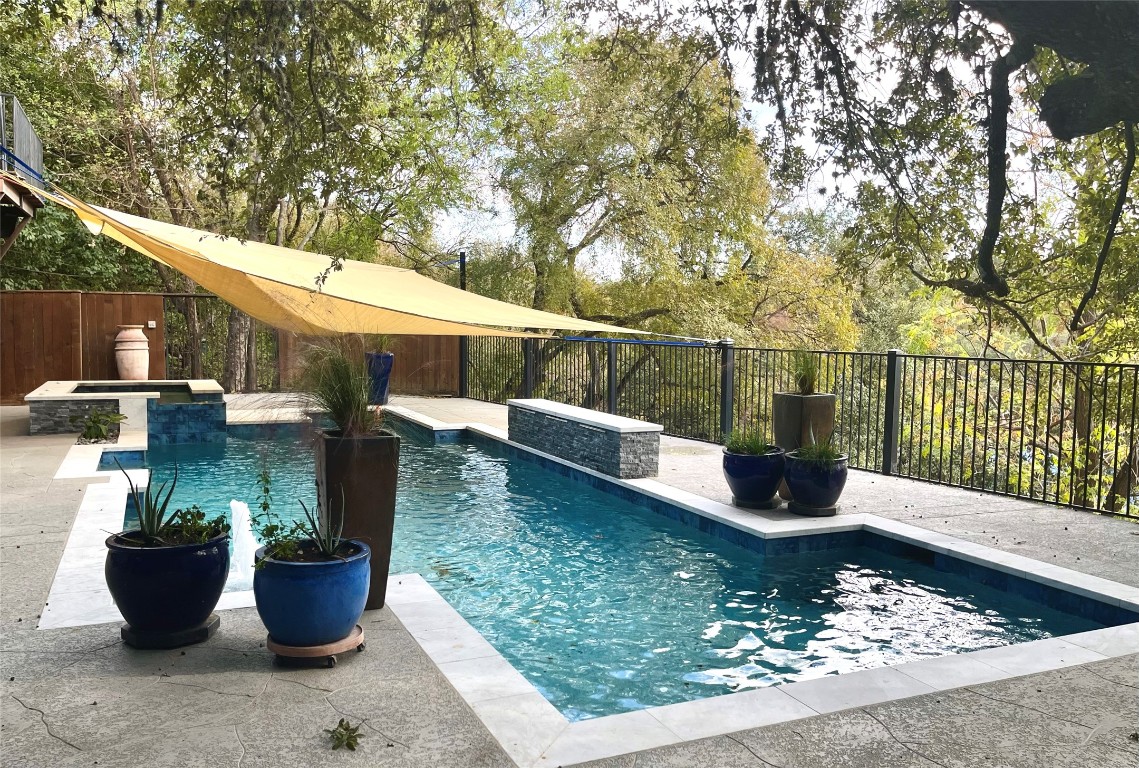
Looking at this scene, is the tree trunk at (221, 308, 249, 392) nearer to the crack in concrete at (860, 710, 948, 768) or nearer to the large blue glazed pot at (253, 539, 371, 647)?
the large blue glazed pot at (253, 539, 371, 647)

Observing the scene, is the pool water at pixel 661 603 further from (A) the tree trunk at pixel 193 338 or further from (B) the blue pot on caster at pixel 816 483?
(A) the tree trunk at pixel 193 338

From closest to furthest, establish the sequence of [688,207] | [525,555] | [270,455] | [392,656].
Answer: [392,656], [525,555], [270,455], [688,207]

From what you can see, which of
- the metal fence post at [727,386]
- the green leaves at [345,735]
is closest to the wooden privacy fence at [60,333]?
the metal fence post at [727,386]

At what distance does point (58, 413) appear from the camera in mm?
9602

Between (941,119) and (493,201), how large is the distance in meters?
13.5

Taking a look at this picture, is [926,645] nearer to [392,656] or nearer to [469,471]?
[392,656]

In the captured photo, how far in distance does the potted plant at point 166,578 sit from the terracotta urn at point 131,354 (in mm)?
10918

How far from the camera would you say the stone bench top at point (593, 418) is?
7477 mm

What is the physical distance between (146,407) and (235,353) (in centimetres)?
627

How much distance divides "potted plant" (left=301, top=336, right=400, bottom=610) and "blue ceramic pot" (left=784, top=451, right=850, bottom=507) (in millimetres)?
3218

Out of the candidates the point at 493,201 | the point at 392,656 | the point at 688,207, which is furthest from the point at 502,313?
the point at 493,201

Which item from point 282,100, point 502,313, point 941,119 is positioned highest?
point 941,119

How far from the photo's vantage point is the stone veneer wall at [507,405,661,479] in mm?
7445

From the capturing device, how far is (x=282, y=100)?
3.13 m
